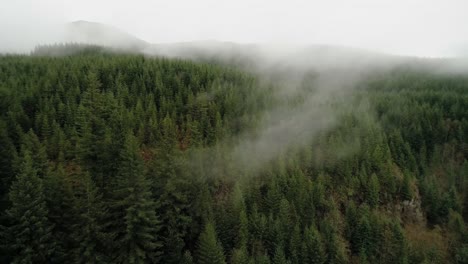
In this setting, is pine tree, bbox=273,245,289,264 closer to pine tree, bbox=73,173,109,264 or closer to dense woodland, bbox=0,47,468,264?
dense woodland, bbox=0,47,468,264

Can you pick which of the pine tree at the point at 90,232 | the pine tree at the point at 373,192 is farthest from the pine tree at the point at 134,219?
the pine tree at the point at 373,192

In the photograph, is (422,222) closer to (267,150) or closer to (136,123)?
(267,150)

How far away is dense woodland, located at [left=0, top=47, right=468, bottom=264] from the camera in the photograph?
4303 cm

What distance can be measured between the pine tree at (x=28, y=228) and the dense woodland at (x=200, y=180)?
151 millimetres

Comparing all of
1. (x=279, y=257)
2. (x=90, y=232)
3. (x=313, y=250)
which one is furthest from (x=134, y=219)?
(x=313, y=250)

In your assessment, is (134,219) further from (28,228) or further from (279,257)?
(279,257)

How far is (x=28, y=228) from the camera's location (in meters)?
37.3

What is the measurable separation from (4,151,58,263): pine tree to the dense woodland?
0.50 feet

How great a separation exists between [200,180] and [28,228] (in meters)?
29.1

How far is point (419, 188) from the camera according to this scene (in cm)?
8588

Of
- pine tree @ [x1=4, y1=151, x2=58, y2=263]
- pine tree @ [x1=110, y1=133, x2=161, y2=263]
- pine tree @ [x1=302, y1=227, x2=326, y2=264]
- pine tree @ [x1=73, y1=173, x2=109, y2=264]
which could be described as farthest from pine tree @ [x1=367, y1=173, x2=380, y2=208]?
pine tree @ [x1=4, y1=151, x2=58, y2=263]

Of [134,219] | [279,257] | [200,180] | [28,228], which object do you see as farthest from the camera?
[200,180]

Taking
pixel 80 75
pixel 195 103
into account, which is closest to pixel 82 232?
pixel 195 103

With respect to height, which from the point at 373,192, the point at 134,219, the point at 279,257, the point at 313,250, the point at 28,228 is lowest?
the point at 313,250
